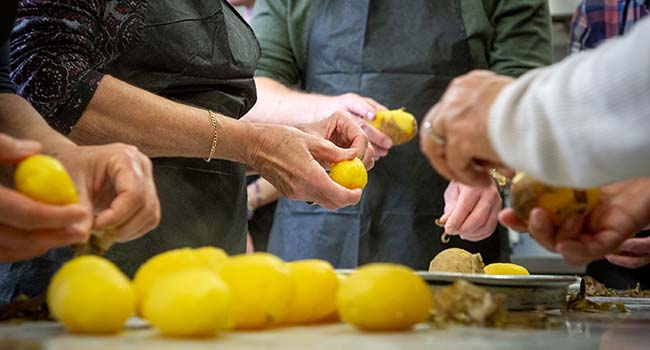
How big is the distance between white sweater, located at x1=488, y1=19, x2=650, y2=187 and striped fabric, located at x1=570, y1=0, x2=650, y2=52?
1954 millimetres

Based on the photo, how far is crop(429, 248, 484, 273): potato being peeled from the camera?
1415mm

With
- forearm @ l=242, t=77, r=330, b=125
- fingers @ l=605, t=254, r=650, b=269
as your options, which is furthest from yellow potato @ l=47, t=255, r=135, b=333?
forearm @ l=242, t=77, r=330, b=125

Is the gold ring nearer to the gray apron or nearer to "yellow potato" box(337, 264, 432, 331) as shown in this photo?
"yellow potato" box(337, 264, 432, 331)

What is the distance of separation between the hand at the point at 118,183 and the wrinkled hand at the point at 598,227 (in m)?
0.51

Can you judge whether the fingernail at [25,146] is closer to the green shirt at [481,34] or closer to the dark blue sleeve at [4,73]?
the dark blue sleeve at [4,73]

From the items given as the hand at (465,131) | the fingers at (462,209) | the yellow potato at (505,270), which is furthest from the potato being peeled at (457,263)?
the fingers at (462,209)

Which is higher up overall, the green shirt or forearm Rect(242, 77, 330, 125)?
the green shirt

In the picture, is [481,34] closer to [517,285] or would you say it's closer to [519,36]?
[519,36]

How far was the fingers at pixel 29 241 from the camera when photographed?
1.06 metres

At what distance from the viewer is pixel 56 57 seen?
5.29 ft

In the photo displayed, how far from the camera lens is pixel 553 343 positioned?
0.92 m

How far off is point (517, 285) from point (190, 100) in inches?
37.3

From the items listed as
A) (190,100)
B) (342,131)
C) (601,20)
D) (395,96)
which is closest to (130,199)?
(190,100)

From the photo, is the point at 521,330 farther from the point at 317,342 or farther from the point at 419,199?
the point at 419,199
